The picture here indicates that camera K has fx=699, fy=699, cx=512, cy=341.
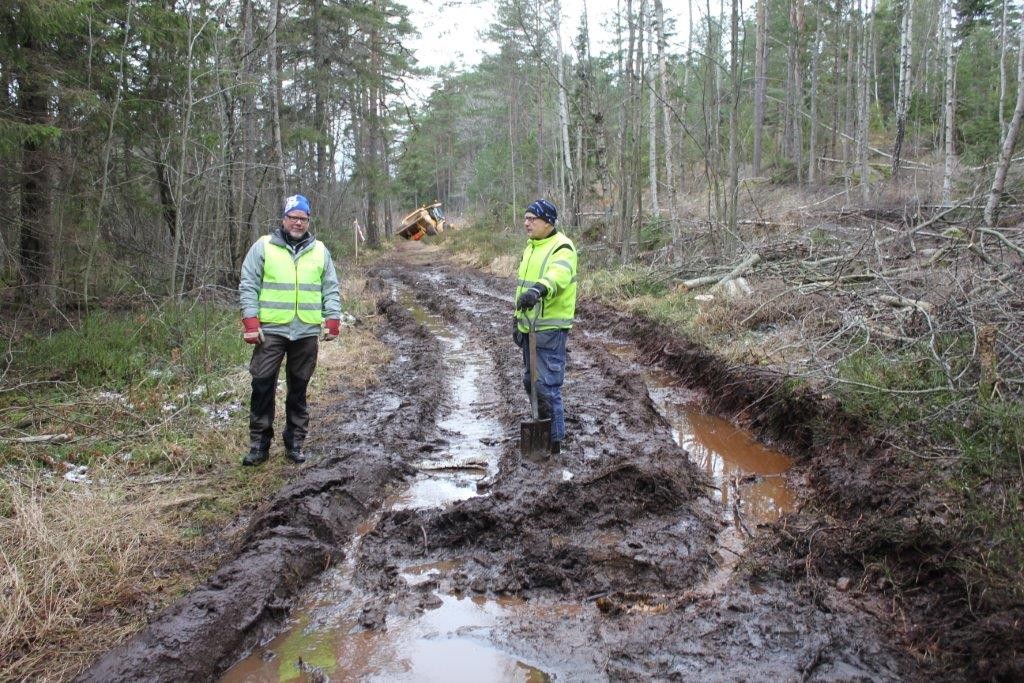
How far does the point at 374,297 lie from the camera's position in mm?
16250

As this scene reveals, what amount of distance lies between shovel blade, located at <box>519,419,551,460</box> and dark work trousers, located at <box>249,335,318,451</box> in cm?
184

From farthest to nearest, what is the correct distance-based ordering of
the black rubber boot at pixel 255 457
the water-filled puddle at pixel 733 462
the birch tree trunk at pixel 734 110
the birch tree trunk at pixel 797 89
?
the birch tree trunk at pixel 797 89, the birch tree trunk at pixel 734 110, the black rubber boot at pixel 255 457, the water-filled puddle at pixel 733 462

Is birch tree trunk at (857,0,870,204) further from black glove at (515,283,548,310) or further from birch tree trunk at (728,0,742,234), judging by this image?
black glove at (515,283,548,310)

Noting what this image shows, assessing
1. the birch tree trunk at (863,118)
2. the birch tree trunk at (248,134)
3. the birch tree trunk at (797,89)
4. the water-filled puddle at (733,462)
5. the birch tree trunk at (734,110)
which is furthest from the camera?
the birch tree trunk at (797,89)

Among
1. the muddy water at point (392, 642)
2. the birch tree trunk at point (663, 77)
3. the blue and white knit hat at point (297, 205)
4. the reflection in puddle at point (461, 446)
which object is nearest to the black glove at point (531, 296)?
the reflection in puddle at point (461, 446)

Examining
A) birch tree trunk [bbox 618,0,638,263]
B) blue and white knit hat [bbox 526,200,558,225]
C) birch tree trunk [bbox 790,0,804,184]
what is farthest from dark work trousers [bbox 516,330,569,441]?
birch tree trunk [bbox 790,0,804,184]

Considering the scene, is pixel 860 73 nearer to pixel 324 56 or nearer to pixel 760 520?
pixel 324 56

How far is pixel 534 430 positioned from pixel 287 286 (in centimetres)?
228

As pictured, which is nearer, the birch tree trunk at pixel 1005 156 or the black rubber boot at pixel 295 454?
the black rubber boot at pixel 295 454

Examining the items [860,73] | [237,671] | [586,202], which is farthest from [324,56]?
[237,671]

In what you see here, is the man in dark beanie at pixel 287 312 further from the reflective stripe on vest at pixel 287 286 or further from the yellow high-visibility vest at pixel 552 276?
the yellow high-visibility vest at pixel 552 276

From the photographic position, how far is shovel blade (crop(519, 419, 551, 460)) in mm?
5719

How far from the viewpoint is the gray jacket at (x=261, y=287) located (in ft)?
17.7

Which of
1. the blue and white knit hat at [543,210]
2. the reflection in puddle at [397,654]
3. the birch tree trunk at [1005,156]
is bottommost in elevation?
the reflection in puddle at [397,654]
